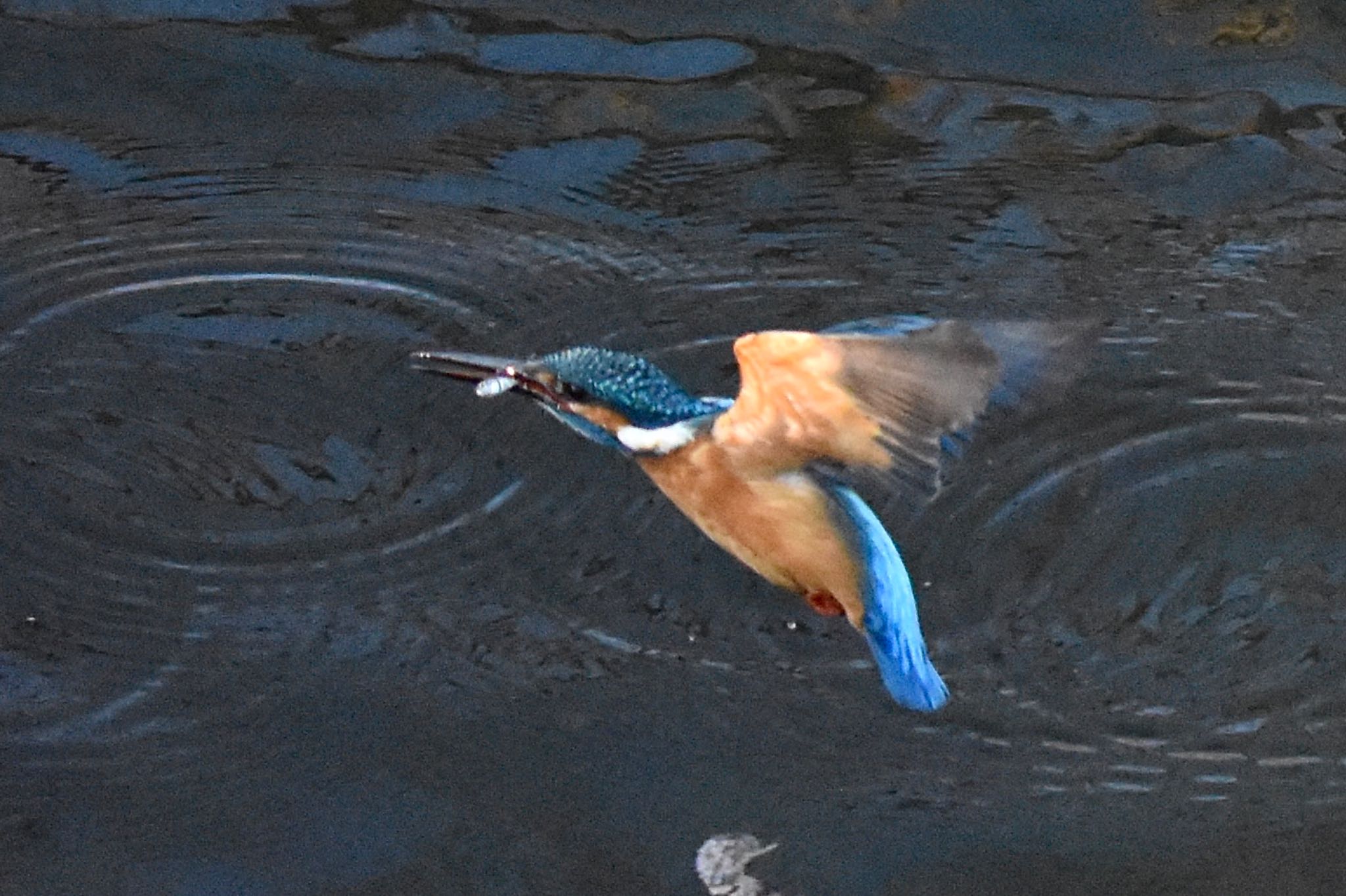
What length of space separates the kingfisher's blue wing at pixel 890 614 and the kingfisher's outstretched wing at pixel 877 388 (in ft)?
0.79

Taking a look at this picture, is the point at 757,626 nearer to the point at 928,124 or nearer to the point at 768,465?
the point at 768,465

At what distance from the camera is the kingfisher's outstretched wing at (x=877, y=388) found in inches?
115

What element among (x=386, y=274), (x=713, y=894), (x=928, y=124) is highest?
(x=928, y=124)

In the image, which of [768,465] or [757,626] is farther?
[757,626]

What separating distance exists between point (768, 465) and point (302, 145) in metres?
1.93

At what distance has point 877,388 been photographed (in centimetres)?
295

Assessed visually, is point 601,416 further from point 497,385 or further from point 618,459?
point 618,459

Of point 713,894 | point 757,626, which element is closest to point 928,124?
point 757,626

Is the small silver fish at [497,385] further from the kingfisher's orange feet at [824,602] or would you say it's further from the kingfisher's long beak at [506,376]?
the kingfisher's orange feet at [824,602]

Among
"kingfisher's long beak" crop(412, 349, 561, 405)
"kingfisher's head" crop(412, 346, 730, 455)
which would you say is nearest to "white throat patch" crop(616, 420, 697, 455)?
"kingfisher's head" crop(412, 346, 730, 455)

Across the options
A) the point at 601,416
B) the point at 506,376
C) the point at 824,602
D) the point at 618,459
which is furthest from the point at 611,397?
the point at 618,459

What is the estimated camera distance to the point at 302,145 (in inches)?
191

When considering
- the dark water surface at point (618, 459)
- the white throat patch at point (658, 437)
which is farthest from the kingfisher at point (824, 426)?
the dark water surface at point (618, 459)

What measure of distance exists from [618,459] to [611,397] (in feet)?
1.85
